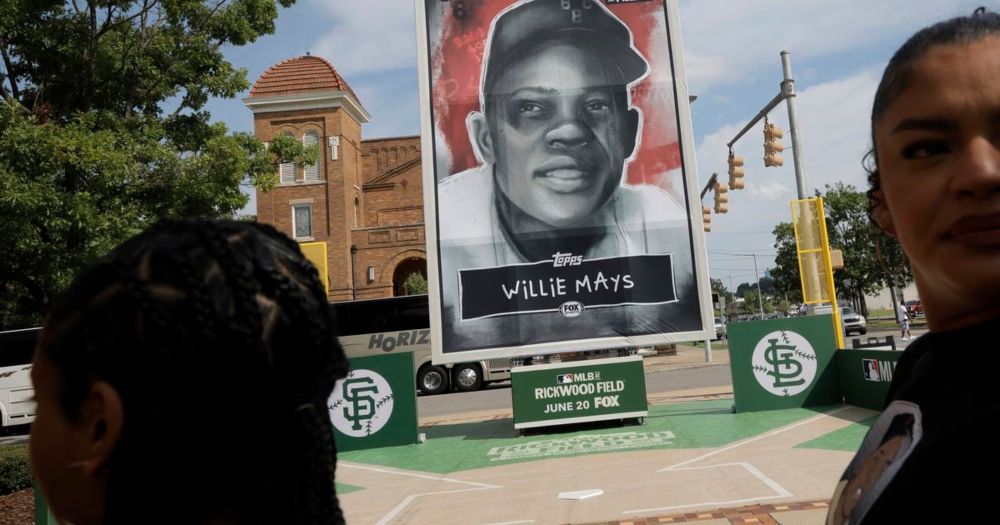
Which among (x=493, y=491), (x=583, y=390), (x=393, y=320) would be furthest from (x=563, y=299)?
(x=393, y=320)

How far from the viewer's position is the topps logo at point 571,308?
11742 millimetres

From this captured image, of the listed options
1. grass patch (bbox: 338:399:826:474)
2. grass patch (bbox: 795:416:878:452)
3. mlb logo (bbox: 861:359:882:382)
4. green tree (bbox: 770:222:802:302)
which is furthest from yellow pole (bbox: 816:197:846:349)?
green tree (bbox: 770:222:802:302)

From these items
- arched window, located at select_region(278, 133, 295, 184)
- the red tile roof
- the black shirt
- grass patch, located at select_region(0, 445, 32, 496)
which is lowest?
grass patch, located at select_region(0, 445, 32, 496)

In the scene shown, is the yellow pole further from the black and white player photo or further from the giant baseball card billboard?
the black and white player photo

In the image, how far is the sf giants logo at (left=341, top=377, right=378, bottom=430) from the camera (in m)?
11.4

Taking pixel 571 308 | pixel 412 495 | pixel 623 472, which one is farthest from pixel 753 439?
pixel 412 495

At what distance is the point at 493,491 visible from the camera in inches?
289

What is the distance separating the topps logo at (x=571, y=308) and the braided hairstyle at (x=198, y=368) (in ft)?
35.8

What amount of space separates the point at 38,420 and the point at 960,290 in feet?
3.91

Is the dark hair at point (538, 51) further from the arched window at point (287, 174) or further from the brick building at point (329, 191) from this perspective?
the arched window at point (287, 174)

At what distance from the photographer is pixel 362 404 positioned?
11.4m

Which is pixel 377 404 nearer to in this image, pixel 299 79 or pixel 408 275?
pixel 408 275

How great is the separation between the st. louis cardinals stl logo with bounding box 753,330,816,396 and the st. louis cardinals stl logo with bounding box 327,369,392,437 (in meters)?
6.11

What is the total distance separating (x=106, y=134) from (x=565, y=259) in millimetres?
7408
